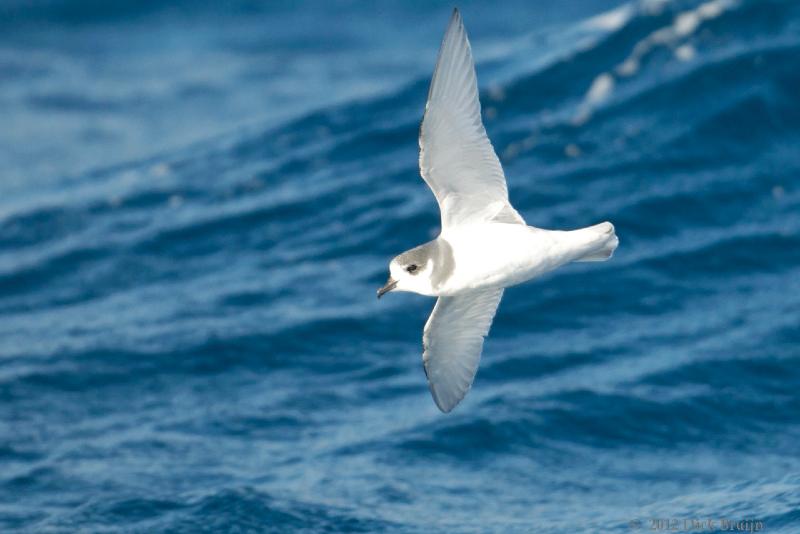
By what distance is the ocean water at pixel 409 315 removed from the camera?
11414 mm

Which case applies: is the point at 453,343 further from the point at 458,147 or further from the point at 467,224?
the point at 458,147

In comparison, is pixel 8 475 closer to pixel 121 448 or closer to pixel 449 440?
pixel 121 448

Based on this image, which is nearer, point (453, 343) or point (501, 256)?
point (501, 256)

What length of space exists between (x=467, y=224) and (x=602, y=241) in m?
1.00

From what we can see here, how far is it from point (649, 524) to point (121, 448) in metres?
5.72

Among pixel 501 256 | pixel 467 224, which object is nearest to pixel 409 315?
pixel 467 224

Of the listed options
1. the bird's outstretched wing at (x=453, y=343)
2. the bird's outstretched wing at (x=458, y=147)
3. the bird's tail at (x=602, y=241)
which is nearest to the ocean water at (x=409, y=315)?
the bird's outstretched wing at (x=453, y=343)

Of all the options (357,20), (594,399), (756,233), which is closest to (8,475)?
(594,399)

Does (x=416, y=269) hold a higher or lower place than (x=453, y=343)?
higher

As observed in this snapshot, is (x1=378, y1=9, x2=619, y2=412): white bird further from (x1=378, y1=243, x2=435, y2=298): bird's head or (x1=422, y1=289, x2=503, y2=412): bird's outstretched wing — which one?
(x1=422, y1=289, x2=503, y2=412): bird's outstretched wing

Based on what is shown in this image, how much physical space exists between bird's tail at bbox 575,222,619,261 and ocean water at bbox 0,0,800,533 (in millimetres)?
2506

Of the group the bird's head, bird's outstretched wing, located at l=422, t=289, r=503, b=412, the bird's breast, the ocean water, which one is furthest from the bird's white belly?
the ocean water

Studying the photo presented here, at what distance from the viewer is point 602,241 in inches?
339

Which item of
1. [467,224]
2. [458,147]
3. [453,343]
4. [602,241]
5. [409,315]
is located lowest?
[453,343]
